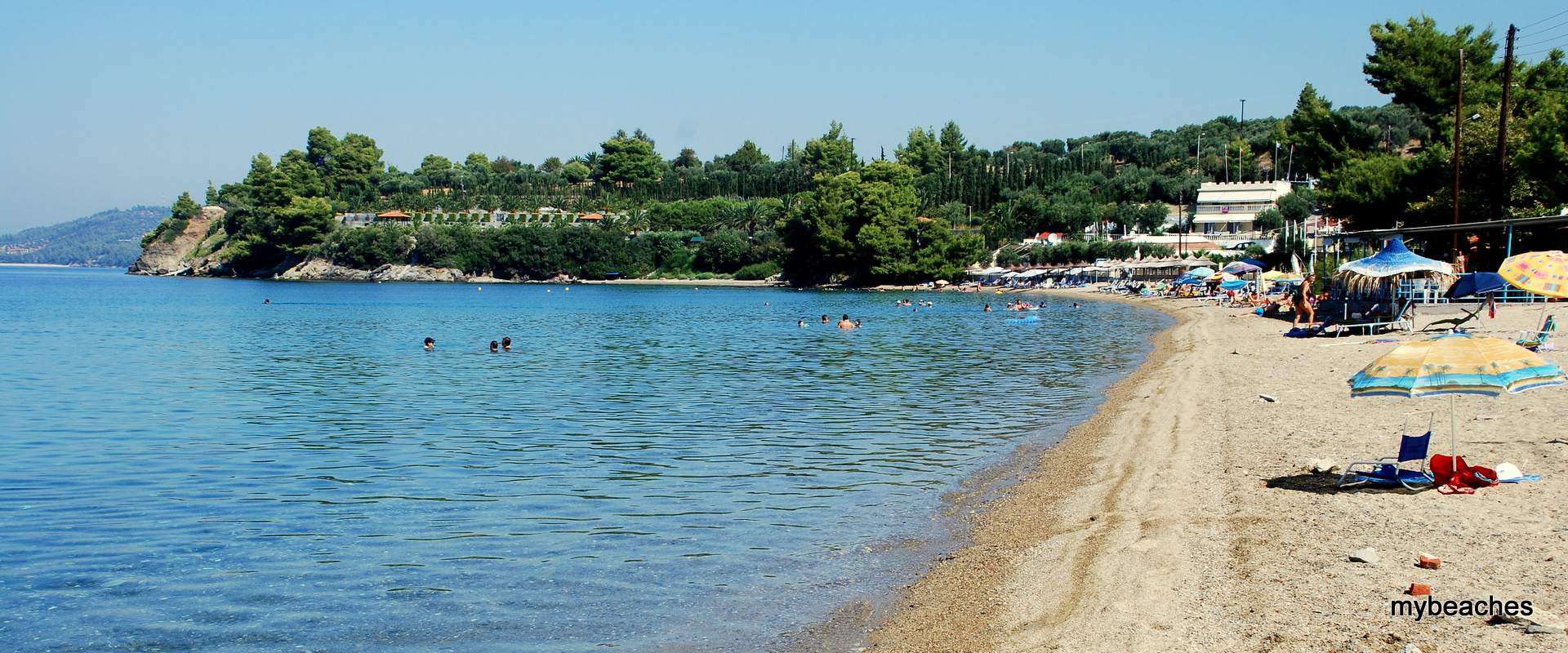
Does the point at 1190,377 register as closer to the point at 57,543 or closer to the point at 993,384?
the point at 993,384

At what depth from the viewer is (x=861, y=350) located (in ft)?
117

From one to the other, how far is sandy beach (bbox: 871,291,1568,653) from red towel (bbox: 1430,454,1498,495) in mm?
127

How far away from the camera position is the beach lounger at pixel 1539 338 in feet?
66.4

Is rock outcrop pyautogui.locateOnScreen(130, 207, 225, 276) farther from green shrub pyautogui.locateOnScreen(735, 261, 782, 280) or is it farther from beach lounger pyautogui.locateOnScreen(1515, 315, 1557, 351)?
beach lounger pyautogui.locateOnScreen(1515, 315, 1557, 351)

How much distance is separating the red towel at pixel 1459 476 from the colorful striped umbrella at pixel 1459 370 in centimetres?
86

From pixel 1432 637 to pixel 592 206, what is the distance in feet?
440

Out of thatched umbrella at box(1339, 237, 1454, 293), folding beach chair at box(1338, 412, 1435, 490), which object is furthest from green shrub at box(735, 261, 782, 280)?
folding beach chair at box(1338, 412, 1435, 490)

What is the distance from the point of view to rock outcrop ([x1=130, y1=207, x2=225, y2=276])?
16512cm

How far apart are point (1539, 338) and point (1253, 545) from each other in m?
15.8

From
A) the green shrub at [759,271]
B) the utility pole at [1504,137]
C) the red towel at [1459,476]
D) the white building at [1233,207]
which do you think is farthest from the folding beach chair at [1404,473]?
the green shrub at [759,271]

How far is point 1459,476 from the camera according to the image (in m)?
9.99

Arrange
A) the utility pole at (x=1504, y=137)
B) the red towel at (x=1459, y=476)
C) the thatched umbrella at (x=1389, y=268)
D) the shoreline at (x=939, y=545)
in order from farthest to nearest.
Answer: the utility pole at (x=1504, y=137)
the thatched umbrella at (x=1389, y=268)
the red towel at (x=1459, y=476)
the shoreline at (x=939, y=545)

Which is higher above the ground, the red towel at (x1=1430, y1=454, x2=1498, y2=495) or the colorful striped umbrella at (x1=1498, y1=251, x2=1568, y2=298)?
the colorful striped umbrella at (x1=1498, y1=251, x2=1568, y2=298)

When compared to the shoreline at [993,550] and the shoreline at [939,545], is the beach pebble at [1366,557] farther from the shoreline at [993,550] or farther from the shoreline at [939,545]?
the shoreline at [939,545]
